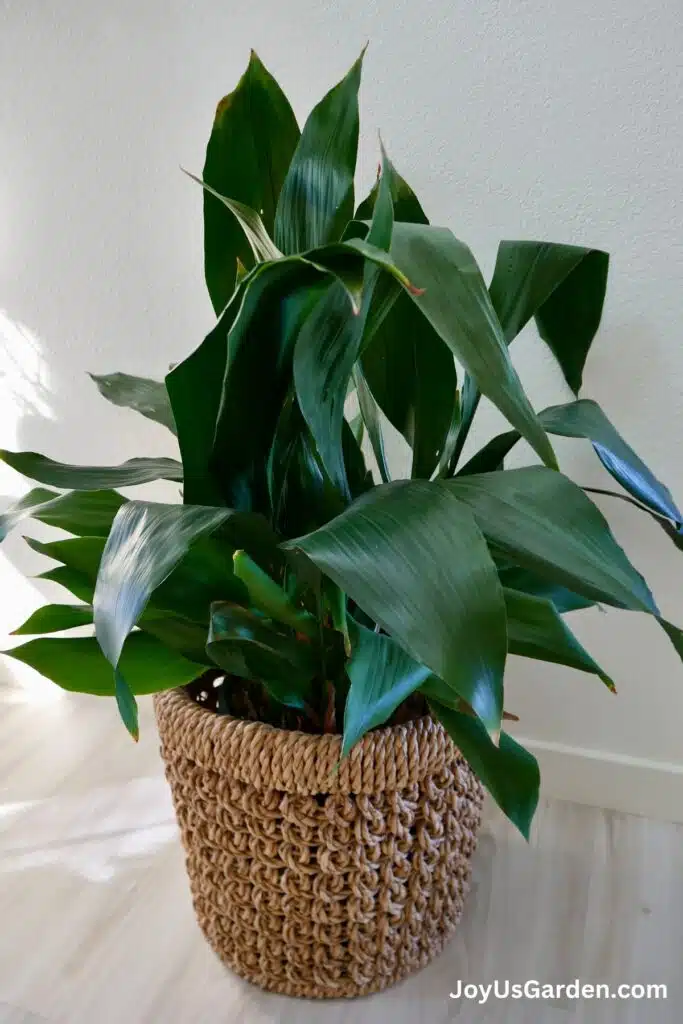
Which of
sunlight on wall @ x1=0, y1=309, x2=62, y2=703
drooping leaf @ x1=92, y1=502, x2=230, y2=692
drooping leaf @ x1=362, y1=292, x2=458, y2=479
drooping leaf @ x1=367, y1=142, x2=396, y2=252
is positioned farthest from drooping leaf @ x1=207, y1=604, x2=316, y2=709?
sunlight on wall @ x1=0, y1=309, x2=62, y2=703

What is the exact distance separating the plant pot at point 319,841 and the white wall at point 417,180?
1.32ft

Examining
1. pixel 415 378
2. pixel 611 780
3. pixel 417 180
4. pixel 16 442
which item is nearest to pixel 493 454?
pixel 415 378

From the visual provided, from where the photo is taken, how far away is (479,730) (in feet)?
2.39

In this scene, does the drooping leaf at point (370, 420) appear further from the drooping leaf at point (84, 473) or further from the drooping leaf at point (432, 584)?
the drooping leaf at point (432, 584)

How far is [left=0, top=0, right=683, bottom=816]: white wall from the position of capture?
3.24ft

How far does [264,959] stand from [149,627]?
0.39m

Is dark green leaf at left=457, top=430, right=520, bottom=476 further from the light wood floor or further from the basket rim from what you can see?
the light wood floor

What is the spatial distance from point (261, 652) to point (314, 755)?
0.11 m

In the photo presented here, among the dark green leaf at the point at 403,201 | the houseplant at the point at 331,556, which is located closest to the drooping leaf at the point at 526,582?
the houseplant at the point at 331,556

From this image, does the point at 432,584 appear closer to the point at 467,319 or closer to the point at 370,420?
the point at 467,319

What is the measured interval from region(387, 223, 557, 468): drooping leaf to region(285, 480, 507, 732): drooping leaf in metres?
0.07

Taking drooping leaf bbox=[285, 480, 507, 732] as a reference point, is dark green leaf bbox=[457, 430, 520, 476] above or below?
below

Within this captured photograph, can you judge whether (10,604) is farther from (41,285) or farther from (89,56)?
(89,56)

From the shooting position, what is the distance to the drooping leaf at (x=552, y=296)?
789 millimetres
